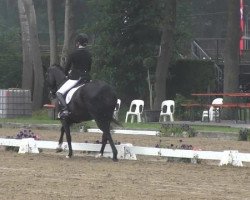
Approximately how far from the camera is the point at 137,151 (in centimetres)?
1744

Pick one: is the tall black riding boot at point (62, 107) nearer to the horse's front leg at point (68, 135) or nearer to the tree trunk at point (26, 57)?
the horse's front leg at point (68, 135)

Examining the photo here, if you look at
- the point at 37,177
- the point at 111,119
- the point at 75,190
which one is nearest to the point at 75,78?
the point at 111,119

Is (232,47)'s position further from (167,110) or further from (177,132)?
(177,132)

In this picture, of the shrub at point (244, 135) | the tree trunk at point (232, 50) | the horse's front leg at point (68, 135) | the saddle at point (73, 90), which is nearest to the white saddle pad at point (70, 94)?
the saddle at point (73, 90)

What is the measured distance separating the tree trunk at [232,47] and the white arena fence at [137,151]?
49.2ft

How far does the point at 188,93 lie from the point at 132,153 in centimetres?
2182

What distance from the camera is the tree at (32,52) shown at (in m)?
41.4

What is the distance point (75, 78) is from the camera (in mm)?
18219

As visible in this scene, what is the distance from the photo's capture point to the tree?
41.4 meters

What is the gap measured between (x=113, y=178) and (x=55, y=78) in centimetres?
553

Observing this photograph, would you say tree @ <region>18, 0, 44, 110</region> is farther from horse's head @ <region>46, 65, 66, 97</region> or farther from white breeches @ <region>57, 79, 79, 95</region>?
white breeches @ <region>57, 79, 79, 95</region>

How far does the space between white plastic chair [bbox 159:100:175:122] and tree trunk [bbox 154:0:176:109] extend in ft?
3.68

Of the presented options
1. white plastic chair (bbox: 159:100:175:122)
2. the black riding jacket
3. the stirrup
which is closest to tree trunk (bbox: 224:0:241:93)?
white plastic chair (bbox: 159:100:175:122)

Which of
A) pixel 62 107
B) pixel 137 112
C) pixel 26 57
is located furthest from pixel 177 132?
pixel 26 57
